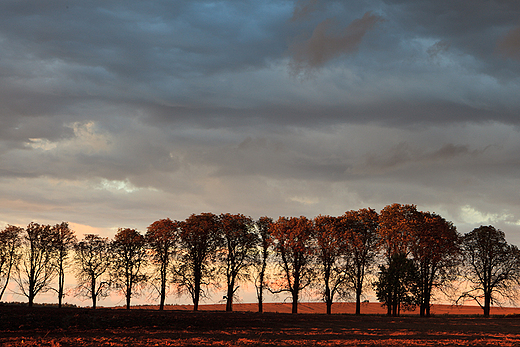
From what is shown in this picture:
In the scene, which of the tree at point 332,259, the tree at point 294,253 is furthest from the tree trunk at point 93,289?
the tree at point 332,259


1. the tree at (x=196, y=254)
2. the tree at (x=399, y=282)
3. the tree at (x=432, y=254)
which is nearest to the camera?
the tree at (x=399, y=282)

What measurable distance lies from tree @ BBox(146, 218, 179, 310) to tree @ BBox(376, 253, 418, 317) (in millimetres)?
34998

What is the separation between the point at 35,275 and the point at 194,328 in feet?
162

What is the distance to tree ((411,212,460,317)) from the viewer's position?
246ft

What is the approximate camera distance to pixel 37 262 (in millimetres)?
82688

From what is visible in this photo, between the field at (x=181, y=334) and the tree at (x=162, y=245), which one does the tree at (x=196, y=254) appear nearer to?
the tree at (x=162, y=245)

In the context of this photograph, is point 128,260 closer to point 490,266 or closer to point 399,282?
point 399,282

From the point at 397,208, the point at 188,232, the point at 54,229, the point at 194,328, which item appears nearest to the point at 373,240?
the point at 397,208

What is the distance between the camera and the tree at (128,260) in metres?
80.2

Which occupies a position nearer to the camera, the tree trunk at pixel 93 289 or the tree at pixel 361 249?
the tree at pixel 361 249

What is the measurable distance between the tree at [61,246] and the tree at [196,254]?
2136 centimetres

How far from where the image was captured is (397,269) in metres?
73.6

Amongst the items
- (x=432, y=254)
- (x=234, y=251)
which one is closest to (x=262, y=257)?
(x=234, y=251)

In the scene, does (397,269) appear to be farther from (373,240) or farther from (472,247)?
(472,247)
